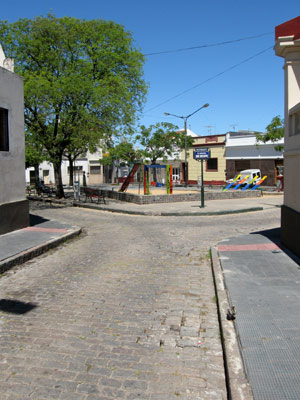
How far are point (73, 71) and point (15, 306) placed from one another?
1748cm

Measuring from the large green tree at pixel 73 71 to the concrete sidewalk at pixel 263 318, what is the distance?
14.4 meters

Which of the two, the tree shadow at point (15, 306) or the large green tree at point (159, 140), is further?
the large green tree at point (159, 140)

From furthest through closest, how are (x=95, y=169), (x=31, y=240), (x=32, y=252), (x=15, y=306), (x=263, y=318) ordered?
(x=95, y=169)
(x=31, y=240)
(x=32, y=252)
(x=15, y=306)
(x=263, y=318)

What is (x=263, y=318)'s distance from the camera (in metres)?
4.96

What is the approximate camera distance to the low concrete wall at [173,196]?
71.4 ft

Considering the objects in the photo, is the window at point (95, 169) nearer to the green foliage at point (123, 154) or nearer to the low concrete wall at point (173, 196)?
the green foliage at point (123, 154)

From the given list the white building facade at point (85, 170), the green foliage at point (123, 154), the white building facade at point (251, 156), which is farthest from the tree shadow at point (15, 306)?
the white building facade at point (85, 170)

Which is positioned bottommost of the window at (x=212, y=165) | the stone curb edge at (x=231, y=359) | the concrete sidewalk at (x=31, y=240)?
the stone curb edge at (x=231, y=359)

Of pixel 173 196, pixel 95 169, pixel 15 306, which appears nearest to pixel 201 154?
pixel 173 196

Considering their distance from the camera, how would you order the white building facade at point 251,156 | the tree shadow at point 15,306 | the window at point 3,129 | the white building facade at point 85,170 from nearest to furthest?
the tree shadow at point 15,306
the window at point 3,129
the white building facade at point 251,156
the white building facade at point 85,170

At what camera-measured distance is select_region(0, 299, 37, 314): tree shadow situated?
5.65 m

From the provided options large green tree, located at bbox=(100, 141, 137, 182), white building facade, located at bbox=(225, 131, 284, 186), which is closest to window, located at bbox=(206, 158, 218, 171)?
white building facade, located at bbox=(225, 131, 284, 186)

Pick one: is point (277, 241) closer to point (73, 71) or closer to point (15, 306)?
point (15, 306)

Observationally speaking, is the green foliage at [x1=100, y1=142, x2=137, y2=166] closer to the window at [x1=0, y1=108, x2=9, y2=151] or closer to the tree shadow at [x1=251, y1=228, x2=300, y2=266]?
the window at [x1=0, y1=108, x2=9, y2=151]
